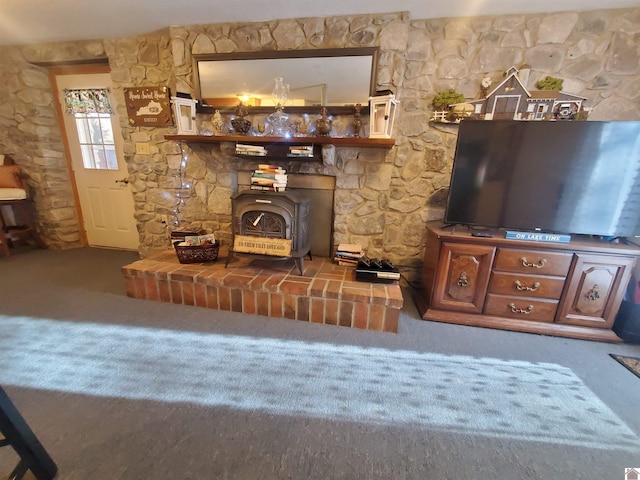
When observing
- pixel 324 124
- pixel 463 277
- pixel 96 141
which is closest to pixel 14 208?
pixel 96 141

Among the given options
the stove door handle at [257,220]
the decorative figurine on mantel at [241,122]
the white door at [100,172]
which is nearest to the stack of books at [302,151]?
the decorative figurine on mantel at [241,122]

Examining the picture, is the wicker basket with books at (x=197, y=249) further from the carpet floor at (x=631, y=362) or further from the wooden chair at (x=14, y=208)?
the carpet floor at (x=631, y=362)

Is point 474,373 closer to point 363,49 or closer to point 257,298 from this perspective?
point 257,298

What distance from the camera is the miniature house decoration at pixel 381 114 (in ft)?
5.94

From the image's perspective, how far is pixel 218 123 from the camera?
2.19 metres

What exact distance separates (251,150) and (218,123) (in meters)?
0.41

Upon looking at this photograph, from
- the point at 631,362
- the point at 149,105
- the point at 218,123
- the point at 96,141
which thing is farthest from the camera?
the point at 96,141

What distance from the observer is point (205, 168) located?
2490mm

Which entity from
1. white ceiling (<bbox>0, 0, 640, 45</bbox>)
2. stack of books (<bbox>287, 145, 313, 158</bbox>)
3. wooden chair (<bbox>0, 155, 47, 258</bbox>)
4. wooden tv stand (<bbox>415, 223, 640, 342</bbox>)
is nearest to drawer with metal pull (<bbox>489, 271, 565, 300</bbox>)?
wooden tv stand (<bbox>415, 223, 640, 342</bbox>)

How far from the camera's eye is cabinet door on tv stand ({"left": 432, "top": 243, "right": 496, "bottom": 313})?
70.4 inches

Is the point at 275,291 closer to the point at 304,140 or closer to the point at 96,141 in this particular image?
the point at 304,140

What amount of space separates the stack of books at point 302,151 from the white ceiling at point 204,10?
0.95m

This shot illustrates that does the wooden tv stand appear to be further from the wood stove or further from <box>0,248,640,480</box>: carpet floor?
the wood stove

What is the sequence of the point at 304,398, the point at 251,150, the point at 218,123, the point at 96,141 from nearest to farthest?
the point at 304,398, the point at 251,150, the point at 218,123, the point at 96,141
